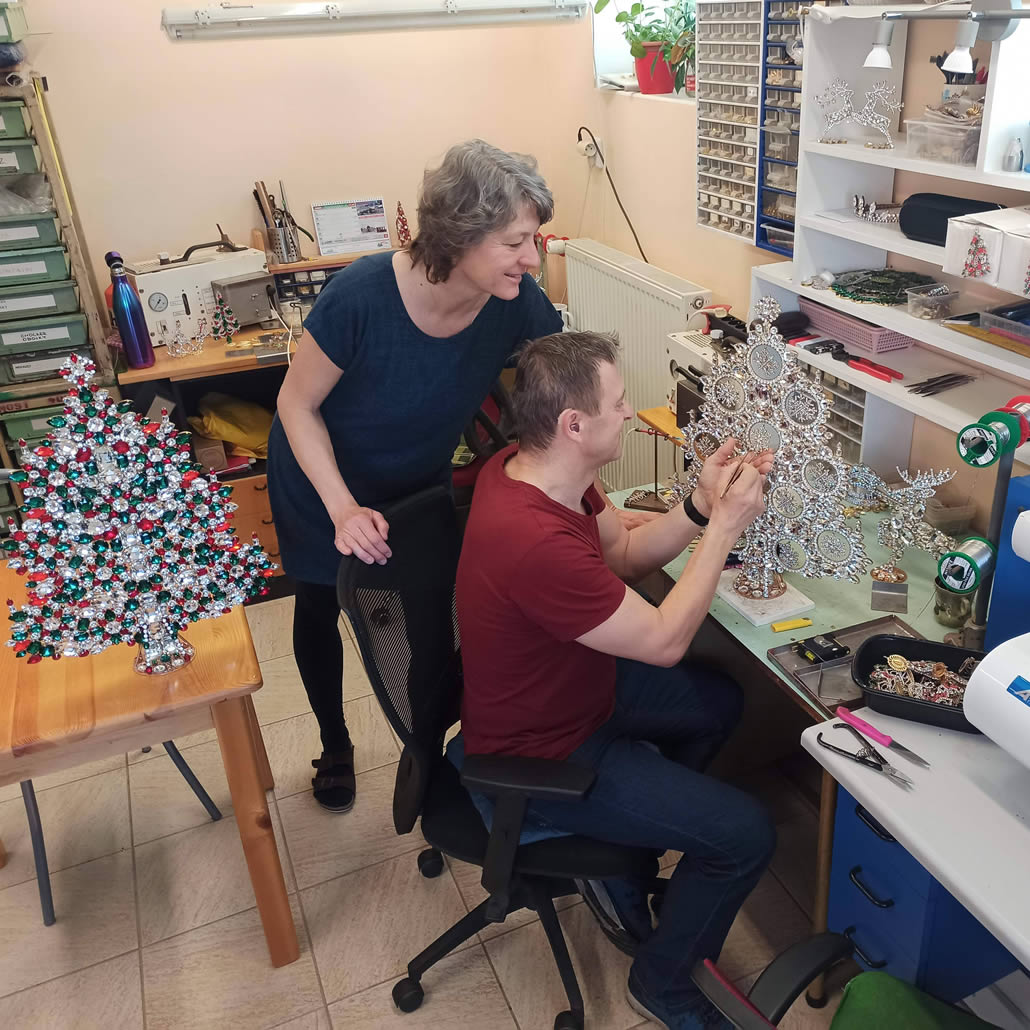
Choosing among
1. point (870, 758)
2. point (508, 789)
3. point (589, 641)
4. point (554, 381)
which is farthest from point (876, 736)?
point (554, 381)

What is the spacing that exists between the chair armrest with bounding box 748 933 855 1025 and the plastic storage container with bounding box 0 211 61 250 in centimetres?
282

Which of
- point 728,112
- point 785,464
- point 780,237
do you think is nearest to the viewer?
point 785,464

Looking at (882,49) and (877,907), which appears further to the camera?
(882,49)

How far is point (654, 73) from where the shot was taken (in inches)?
119

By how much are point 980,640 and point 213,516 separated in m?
1.35

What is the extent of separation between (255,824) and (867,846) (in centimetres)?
111

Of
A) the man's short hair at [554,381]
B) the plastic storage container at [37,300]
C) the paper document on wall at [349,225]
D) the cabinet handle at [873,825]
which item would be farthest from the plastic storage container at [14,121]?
the cabinet handle at [873,825]

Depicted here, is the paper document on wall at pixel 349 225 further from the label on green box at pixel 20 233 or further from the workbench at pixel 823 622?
the workbench at pixel 823 622

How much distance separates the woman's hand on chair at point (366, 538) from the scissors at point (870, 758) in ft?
2.50

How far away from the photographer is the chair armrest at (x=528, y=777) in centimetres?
142

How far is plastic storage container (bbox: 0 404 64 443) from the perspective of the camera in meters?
3.07

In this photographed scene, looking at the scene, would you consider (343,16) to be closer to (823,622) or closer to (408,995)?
(823,622)

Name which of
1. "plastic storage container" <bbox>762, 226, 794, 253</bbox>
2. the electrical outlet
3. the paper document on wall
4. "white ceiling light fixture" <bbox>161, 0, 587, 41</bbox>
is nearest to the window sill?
the electrical outlet

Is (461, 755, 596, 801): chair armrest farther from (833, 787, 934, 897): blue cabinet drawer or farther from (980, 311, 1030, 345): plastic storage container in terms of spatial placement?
(980, 311, 1030, 345): plastic storage container
